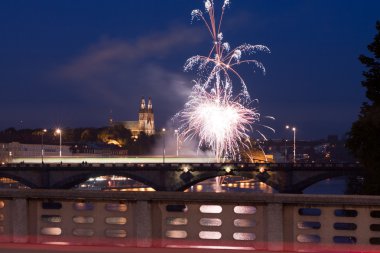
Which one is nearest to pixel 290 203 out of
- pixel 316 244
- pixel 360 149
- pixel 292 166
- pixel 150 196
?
pixel 316 244

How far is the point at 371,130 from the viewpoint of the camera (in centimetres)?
3550

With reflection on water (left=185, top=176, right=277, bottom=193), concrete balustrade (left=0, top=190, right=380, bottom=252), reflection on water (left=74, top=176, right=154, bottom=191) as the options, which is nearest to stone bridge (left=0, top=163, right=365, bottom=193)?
reflection on water (left=74, top=176, right=154, bottom=191)

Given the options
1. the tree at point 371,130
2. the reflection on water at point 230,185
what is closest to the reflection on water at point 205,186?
the reflection on water at point 230,185

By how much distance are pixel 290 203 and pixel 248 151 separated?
5615 inches

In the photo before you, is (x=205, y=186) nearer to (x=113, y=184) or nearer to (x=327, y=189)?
(x=113, y=184)

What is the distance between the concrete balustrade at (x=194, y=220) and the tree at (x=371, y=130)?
24.1 metres

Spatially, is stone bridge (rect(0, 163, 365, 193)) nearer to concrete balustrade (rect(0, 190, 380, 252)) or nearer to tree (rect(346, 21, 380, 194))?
tree (rect(346, 21, 380, 194))

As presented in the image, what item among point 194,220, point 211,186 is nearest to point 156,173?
point 211,186

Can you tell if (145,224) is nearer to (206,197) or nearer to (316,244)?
(206,197)

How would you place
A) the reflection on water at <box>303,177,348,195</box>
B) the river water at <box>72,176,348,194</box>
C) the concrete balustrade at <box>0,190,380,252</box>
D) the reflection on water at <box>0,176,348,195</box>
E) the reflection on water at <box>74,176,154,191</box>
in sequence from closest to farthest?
the concrete balustrade at <box>0,190,380,252</box>
the reflection on water at <box>303,177,348,195</box>
the reflection on water at <box>0,176,348,195</box>
the reflection on water at <box>74,176,154,191</box>
the river water at <box>72,176,348,194</box>

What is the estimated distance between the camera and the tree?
35750 millimetres

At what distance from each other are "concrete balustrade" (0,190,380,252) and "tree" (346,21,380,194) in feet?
79.0

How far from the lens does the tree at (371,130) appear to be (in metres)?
35.8

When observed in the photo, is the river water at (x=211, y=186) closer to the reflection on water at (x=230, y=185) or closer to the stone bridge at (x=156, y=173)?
the reflection on water at (x=230, y=185)
